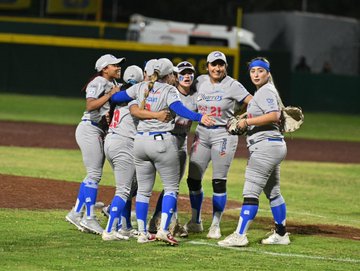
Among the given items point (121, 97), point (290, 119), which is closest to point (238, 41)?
point (290, 119)

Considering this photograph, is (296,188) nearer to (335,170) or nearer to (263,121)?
(335,170)

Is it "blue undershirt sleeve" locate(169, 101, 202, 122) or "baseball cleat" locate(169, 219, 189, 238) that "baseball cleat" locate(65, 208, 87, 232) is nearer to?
"baseball cleat" locate(169, 219, 189, 238)

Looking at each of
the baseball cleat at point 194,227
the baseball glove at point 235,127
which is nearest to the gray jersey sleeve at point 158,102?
the baseball glove at point 235,127

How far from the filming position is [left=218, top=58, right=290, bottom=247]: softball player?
981 centimetres

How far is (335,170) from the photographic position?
18266 millimetres

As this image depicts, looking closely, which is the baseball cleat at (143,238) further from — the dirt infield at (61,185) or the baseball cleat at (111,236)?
Answer: the dirt infield at (61,185)

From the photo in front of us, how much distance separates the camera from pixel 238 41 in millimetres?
32219

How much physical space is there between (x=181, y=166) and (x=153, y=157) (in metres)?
0.90

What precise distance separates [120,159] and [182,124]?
2.79 feet

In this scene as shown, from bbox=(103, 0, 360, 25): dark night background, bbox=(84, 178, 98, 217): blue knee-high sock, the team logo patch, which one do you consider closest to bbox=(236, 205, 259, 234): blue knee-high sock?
bbox=(84, 178, 98, 217): blue knee-high sock

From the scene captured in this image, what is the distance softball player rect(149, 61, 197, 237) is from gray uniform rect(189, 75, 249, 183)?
0.54 ft

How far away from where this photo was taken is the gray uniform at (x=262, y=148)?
9.86 m

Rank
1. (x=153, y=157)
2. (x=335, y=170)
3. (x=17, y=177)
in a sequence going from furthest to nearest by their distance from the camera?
(x=335, y=170)
(x=17, y=177)
(x=153, y=157)

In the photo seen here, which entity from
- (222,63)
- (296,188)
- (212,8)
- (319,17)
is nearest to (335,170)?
(296,188)
